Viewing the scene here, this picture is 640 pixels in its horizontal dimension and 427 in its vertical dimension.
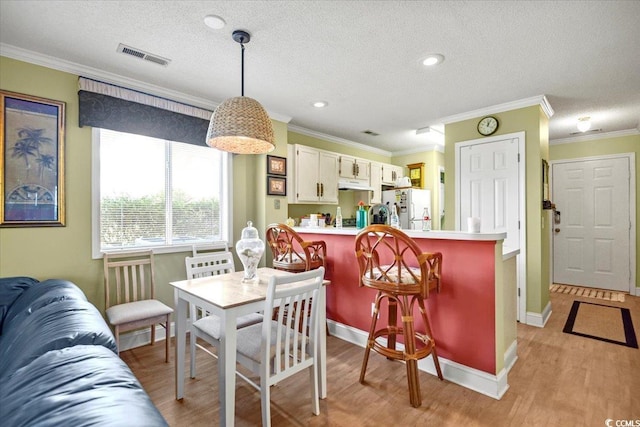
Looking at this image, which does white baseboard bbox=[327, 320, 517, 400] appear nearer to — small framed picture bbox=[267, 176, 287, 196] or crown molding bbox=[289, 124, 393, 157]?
small framed picture bbox=[267, 176, 287, 196]

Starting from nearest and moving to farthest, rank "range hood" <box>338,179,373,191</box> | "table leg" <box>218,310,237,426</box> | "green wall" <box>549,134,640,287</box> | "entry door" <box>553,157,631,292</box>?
"table leg" <box>218,310,237,426</box> → "green wall" <box>549,134,640,287</box> → "entry door" <box>553,157,631,292</box> → "range hood" <box>338,179,373,191</box>

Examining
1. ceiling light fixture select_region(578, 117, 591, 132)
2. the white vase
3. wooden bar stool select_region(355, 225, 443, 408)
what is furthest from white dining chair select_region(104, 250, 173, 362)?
ceiling light fixture select_region(578, 117, 591, 132)

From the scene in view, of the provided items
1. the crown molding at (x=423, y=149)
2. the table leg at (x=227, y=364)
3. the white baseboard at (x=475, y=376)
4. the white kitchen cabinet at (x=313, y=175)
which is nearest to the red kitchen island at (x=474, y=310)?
the white baseboard at (x=475, y=376)

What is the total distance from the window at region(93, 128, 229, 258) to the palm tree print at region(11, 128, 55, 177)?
0.33 metres

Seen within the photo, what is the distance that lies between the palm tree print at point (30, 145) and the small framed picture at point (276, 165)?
202 cm

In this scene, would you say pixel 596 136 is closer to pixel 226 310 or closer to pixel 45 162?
pixel 226 310

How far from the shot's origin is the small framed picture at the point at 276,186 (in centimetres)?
372

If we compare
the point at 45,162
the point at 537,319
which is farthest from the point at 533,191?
the point at 45,162

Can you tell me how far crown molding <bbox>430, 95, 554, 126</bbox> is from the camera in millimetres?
3289

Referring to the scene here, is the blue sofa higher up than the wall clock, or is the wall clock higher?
the wall clock

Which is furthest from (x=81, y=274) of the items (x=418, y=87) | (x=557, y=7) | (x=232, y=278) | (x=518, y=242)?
(x=518, y=242)

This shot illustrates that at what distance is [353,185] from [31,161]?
12.7 feet

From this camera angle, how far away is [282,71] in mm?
2674

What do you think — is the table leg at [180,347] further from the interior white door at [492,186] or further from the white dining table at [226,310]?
the interior white door at [492,186]
